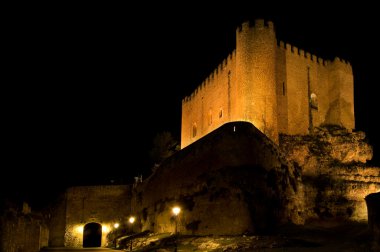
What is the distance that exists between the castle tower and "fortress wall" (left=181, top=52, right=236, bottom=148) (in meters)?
2.15

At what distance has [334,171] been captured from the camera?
33031 mm

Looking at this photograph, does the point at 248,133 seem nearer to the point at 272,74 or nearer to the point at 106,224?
the point at 272,74

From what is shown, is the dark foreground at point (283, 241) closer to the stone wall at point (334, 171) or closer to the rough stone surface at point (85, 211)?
the stone wall at point (334, 171)

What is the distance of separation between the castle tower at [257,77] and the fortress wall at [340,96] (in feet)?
25.6

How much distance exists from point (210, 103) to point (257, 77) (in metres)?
8.59

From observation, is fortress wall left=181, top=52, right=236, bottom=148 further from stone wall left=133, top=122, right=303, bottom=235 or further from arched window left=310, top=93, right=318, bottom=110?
stone wall left=133, top=122, right=303, bottom=235

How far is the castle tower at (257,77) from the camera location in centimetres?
3125

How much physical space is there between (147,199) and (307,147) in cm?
1279

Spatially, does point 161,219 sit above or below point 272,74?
below

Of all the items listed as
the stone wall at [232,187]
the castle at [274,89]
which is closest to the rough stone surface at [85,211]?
the stone wall at [232,187]

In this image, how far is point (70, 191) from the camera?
38.6 meters

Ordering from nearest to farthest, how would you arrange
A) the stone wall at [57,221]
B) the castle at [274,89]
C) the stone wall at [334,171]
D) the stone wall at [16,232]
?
the stone wall at [16,232]
the stone wall at [334,171]
the castle at [274,89]
the stone wall at [57,221]

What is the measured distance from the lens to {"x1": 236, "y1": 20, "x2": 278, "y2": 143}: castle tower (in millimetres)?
31250

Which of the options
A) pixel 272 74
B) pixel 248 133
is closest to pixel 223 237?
pixel 248 133
